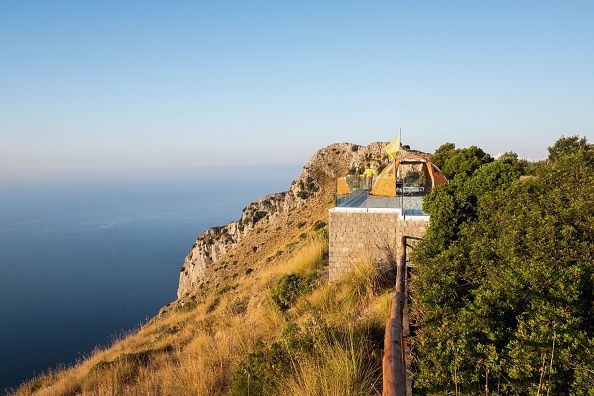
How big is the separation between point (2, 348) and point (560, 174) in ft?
234

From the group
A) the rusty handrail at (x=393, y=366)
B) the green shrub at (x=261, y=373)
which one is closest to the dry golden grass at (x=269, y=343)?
the green shrub at (x=261, y=373)

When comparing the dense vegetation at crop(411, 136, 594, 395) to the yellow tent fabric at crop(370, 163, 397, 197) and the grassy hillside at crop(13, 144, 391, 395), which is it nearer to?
the grassy hillside at crop(13, 144, 391, 395)

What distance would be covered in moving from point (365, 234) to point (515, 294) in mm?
6288

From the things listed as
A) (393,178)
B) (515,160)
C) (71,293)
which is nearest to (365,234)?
(393,178)

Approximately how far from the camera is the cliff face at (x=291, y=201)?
122 ft

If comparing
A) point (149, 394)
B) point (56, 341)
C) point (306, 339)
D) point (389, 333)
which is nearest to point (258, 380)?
point (306, 339)

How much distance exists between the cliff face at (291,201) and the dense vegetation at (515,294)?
26174 millimetres

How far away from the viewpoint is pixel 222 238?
45156 millimetres

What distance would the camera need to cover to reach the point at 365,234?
10.6m

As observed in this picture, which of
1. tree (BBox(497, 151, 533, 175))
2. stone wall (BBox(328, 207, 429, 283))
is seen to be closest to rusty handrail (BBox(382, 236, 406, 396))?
stone wall (BBox(328, 207, 429, 283))

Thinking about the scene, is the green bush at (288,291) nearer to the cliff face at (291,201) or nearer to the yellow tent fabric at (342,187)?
the yellow tent fabric at (342,187)

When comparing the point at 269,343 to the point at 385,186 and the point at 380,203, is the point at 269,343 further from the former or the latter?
the point at 385,186

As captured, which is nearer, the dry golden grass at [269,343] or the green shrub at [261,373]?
the dry golden grass at [269,343]

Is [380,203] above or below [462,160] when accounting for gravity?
below
